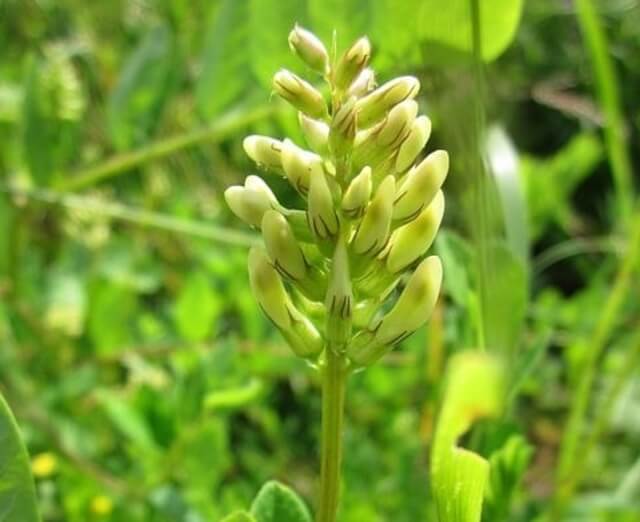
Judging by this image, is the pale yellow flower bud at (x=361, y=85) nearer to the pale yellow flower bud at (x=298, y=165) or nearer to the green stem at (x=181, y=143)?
the pale yellow flower bud at (x=298, y=165)

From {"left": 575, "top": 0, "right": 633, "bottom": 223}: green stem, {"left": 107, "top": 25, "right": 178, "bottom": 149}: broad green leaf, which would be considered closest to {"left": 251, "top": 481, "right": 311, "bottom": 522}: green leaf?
{"left": 575, "top": 0, "right": 633, "bottom": 223}: green stem

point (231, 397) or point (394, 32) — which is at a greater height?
point (394, 32)

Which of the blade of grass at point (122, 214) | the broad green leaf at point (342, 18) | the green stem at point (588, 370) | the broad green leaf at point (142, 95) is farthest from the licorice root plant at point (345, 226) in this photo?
the broad green leaf at point (142, 95)

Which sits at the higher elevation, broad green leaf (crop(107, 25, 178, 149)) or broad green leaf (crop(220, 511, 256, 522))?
broad green leaf (crop(107, 25, 178, 149))

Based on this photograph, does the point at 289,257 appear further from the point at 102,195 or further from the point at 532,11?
the point at 532,11

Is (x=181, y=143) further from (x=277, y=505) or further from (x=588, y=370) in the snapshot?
(x=277, y=505)

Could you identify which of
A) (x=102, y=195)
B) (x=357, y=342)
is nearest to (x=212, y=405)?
(x=357, y=342)

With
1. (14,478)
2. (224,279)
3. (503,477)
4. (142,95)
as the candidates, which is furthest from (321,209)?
(224,279)

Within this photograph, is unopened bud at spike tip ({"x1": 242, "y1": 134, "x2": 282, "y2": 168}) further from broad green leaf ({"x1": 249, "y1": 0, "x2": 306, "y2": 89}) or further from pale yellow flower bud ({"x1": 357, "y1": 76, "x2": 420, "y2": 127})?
broad green leaf ({"x1": 249, "y1": 0, "x2": 306, "y2": 89})
